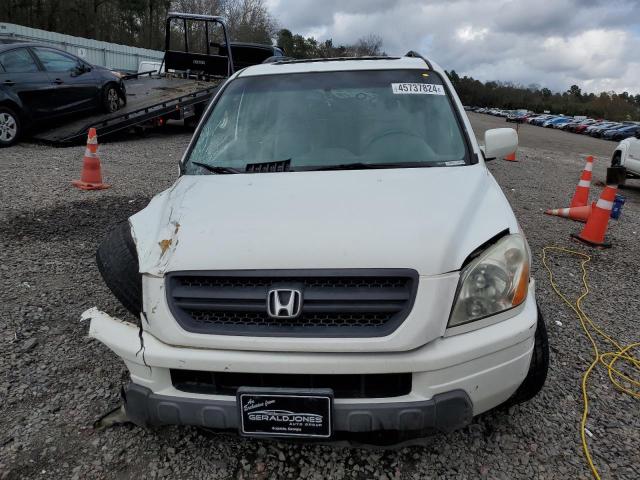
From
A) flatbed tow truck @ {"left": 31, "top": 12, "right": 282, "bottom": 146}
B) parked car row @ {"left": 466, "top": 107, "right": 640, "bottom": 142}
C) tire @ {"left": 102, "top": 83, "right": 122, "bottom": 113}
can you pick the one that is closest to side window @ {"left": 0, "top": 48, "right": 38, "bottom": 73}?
flatbed tow truck @ {"left": 31, "top": 12, "right": 282, "bottom": 146}

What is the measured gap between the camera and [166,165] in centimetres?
836

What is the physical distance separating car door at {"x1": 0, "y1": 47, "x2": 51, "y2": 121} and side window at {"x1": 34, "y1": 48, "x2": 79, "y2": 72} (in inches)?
7.4

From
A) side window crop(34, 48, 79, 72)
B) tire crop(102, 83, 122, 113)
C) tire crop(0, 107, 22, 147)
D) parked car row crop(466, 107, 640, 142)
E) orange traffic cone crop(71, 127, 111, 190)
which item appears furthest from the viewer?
parked car row crop(466, 107, 640, 142)

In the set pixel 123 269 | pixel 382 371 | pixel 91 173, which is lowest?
pixel 91 173

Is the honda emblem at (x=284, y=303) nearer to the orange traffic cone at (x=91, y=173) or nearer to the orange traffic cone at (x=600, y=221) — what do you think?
the orange traffic cone at (x=600, y=221)

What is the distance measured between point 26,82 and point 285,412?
8.85 metres

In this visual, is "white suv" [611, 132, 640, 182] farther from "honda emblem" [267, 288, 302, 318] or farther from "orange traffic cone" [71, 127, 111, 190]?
"honda emblem" [267, 288, 302, 318]

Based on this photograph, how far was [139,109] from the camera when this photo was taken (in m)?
9.59

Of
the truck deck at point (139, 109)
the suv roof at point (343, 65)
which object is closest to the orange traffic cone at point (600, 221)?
the suv roof at point (343, 65)

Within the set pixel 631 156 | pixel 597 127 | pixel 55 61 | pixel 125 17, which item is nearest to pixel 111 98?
pixel 55 61

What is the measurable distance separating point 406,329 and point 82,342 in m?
2.28

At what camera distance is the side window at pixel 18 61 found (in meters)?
8.21

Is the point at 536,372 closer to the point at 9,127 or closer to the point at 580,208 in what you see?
the point at 580,208

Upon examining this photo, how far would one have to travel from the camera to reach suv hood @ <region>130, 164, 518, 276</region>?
1.85m
